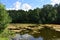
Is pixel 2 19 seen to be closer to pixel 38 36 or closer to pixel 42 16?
pixel 38 36

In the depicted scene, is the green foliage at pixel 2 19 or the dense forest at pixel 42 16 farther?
the dense forest at pixel 42 16

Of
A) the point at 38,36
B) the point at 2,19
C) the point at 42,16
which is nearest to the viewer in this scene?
the point at 2,19

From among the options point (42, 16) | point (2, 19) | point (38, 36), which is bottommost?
point (42, 16)

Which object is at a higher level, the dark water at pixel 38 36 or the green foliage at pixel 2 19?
the green foliage at pixel 2 19

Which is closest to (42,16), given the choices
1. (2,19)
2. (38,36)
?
(38,36)

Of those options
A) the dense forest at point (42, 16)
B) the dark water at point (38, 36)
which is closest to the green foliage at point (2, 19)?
the dark water at point (38, 36)

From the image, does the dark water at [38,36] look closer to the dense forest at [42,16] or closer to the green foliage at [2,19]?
the green foliage at [2,19]

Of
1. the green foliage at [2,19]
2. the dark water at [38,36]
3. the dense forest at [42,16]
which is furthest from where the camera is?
the dense forest at [42,16]

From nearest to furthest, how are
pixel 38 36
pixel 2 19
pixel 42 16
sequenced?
pixel 2 19 → pixel 38 36 → pixel 42 16

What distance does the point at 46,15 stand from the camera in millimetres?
121562

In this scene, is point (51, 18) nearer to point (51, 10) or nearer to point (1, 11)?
point (51, 10)

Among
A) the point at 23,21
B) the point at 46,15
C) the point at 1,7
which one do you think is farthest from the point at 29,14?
the point at 1,7

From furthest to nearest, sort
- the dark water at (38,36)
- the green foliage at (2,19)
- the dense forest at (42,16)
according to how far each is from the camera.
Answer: the dense forest at (42,16) → the dark water at (38,36) → the green foliage at (2,19)

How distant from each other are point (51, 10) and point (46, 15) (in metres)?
6.94
